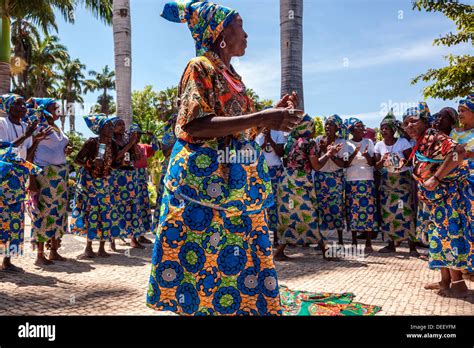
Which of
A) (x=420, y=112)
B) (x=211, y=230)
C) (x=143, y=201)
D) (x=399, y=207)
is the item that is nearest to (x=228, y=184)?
(x=211, y=230)

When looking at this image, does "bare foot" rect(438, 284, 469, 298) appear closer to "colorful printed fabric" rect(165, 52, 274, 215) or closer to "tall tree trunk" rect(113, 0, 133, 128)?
"colorful printed fabric" rect(165, 52, 274, 215)

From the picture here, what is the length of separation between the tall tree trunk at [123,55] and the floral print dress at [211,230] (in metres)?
7.98

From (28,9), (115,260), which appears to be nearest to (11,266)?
(115,260)

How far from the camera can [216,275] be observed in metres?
2.28

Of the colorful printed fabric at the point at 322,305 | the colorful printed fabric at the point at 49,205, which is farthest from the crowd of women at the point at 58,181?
the colorful printed fabric at the point at 322,305

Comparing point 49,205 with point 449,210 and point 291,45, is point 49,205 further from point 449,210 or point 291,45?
point 291,45

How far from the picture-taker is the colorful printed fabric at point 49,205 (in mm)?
6000

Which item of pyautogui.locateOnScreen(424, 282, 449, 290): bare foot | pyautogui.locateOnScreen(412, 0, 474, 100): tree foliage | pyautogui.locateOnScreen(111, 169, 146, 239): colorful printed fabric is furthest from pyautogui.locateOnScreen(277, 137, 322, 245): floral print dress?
pyautogui.locateOnScreen(412, 0, 474, 100): tree foliage

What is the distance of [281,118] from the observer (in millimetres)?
2033

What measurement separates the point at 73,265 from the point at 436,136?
5.28 metres

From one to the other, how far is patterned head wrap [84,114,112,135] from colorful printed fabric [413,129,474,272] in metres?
4.93

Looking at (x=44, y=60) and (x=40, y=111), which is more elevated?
(x=44, y=60)

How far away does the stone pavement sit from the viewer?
12.9ft

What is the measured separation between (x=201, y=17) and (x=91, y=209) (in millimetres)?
5084
